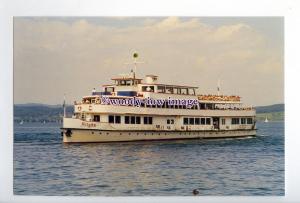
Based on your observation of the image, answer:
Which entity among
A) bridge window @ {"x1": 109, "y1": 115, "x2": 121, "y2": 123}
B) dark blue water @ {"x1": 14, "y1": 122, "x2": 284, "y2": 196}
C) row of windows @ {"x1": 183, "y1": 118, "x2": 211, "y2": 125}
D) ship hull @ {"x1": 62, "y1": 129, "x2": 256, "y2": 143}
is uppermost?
bridge window @ {"x1": 109, "y1": 115, "x2": 121, "y2": 123}

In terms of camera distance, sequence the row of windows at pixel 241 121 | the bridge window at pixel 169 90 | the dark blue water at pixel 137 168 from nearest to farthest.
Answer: the dark blue water at pixel 137 168, the bridge window at pixel 169 90, the row of windows at pixel 241 121

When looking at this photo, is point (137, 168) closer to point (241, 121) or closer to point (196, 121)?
point (196, 121)

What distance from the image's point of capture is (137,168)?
5645 mm

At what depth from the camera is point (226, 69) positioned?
5727 millimetres

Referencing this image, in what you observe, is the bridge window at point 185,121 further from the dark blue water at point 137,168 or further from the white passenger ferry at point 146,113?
the dark blue water at point 137,168

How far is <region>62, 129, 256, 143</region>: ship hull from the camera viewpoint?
19.0 feet

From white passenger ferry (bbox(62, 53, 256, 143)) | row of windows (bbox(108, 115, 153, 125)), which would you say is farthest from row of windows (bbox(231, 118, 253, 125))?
row of windows (bbox(108, 115, 153, 125))

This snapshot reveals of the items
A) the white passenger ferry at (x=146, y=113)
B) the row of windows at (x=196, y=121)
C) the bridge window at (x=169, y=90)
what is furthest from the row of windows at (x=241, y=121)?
the bridge window at (x=169, y=90)

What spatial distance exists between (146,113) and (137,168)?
0.55 meters

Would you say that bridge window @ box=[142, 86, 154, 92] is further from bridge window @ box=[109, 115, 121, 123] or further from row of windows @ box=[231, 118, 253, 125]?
row of windows @ box=[231, 118, 253, 125]

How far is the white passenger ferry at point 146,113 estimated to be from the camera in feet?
18.9

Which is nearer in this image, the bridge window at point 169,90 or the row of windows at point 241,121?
the bridge window at point 169,90

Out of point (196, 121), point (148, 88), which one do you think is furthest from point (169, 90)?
point (196, 121)
